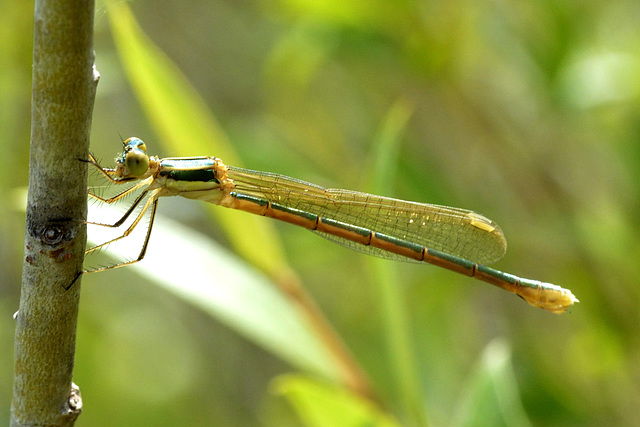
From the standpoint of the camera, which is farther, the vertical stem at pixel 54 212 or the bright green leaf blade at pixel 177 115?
the bright green leaf blade at pixel 177 115

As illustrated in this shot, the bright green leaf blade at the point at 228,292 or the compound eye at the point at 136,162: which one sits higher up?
the compound eye at the point at 136,162

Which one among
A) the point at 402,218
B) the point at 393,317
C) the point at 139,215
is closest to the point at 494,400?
the point at 393,317

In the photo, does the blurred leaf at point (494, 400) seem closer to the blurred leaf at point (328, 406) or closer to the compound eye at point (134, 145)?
the blurred leaf at point (328, 406)

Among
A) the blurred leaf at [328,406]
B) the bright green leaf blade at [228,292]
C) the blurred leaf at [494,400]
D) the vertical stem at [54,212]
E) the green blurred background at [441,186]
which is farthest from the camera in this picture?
the green blurred background at [441,186]

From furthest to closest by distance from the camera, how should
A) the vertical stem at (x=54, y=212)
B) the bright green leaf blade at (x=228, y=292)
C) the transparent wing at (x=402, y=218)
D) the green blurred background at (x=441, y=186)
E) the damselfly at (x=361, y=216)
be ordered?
1. the green blurred background at (x=441, y=186)
2. the transparent wing at (x=402, y=218)
3. the damselfly at (x=361, y=216)
4. the bright green leaf blade at (x=228, y=292)
5. the vertical stem at (x=54, y=212)

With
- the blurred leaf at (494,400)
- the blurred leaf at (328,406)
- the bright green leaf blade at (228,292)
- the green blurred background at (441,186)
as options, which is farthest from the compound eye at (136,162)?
the blurred leaf at (494,400)

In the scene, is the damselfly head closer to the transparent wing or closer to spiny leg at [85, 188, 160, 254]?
spiny leg at [85, 188, 160, 254]

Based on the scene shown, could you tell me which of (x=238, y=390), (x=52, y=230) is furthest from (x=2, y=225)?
(x=52, y=230)

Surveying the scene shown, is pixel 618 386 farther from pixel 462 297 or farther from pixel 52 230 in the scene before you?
pixel 52 230
